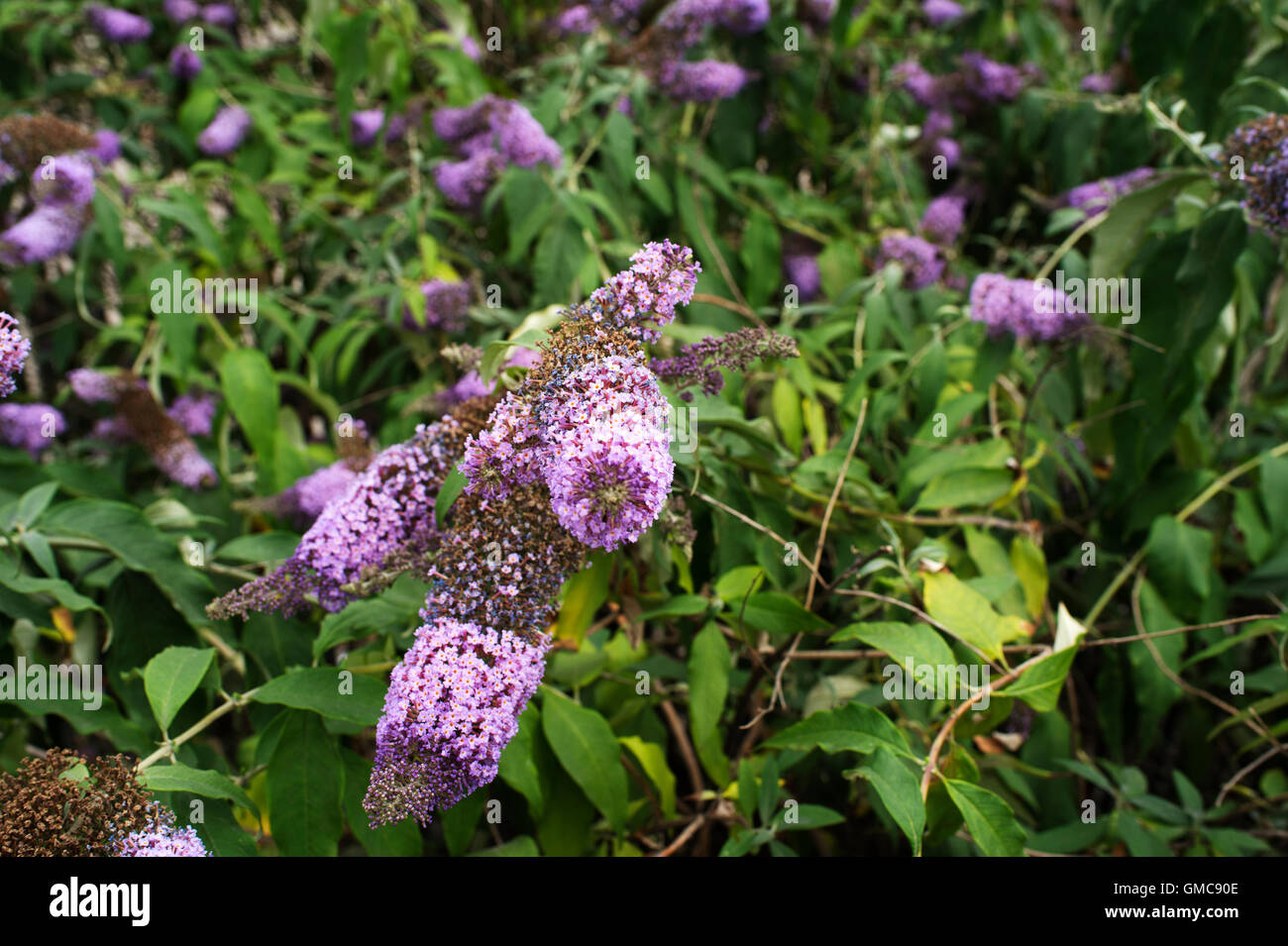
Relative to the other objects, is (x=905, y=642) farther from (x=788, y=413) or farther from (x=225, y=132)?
(x=225, y=132)

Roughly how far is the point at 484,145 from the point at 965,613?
1.78 meters

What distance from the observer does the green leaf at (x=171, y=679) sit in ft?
4.16

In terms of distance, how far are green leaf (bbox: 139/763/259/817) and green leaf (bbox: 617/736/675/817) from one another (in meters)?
0.63

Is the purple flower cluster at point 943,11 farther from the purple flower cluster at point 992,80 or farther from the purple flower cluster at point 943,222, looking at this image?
the purple flower cluster at point 943,222

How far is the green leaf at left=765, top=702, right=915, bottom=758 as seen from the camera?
128 centimetres

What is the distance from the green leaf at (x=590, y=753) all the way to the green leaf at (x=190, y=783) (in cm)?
45

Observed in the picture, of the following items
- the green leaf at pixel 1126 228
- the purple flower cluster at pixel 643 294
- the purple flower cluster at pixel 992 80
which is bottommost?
the purple flower cluster at pixel 643 294

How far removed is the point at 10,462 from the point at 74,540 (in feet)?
1.88

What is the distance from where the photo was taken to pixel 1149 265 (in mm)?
1886

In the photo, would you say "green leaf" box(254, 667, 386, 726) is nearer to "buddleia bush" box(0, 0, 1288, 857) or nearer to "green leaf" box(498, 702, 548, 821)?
"buddleia bush" box(0, 0, 1288, 857)

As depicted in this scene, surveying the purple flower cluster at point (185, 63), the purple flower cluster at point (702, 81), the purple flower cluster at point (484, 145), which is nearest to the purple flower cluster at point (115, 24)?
the purple flower cluster at point (185, 63)

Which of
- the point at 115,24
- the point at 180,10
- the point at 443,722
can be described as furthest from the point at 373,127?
the point at 443,722

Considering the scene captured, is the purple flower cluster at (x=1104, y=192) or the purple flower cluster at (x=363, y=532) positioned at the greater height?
the purple flower cluster at (x=1104, y=192)
